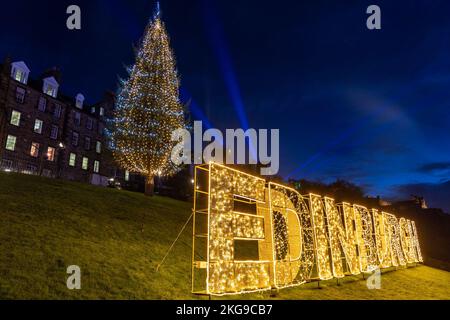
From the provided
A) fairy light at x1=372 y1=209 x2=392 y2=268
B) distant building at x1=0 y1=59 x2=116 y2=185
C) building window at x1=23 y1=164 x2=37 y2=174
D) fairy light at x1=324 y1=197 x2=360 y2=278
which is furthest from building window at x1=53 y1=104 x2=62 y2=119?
fairy light at x1=372 y1=209 x2=392 y2=268

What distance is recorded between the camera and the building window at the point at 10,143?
124 feet

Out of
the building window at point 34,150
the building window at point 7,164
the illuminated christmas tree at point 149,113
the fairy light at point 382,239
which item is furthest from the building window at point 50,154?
the fairy light at point 382,239

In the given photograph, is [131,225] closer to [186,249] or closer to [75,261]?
[186,249]

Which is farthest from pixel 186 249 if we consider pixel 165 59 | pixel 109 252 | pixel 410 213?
pixel 410 213

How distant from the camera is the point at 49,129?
144ft

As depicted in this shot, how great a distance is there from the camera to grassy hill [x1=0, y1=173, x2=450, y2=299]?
8578 millimetres

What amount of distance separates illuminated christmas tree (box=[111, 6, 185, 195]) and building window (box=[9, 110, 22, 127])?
1796 cm

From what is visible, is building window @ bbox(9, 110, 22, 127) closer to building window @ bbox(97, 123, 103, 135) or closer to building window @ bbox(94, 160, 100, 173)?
building window @ bbox(94, 160, 100, 173)

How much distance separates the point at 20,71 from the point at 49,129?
26.0ft

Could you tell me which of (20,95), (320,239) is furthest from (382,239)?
(20,95)

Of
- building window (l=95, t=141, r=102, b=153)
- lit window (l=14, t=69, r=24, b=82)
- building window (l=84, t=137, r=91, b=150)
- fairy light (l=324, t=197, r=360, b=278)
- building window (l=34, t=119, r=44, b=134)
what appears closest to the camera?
fairy light (l=324, t=197, r=360, b=278)

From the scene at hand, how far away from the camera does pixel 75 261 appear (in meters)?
9.93

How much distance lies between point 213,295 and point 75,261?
4400mm
